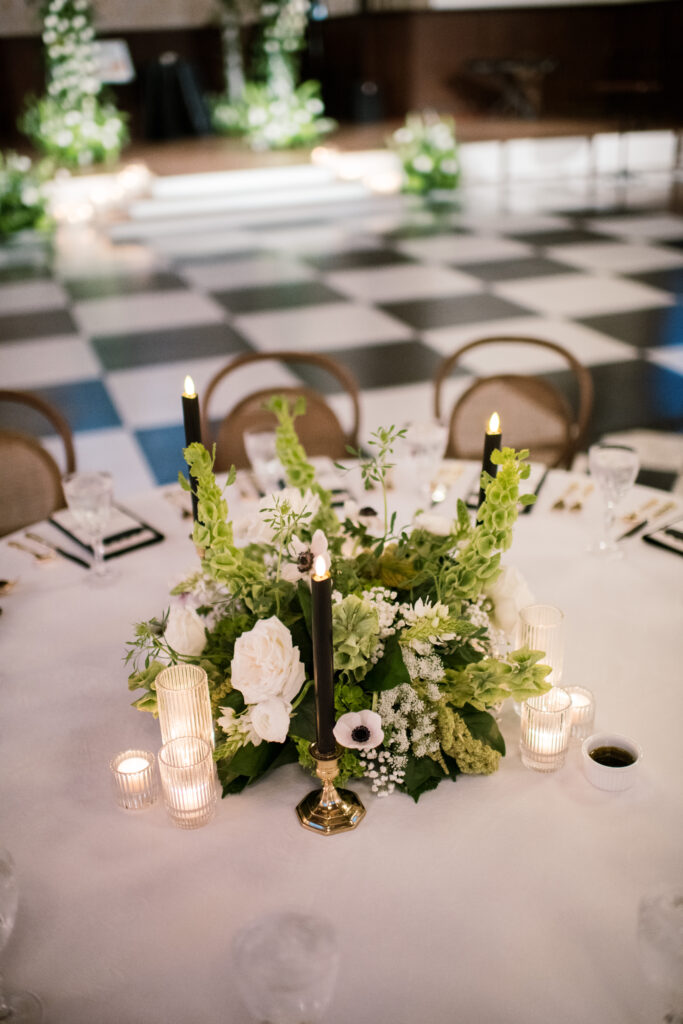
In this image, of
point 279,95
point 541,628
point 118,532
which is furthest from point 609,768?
point 279,95

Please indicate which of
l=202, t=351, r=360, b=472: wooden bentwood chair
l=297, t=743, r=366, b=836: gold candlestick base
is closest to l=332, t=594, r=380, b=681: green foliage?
l=297, t=743, r=366, b=836: gold candlestick base

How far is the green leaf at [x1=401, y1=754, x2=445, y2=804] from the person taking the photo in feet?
4.05

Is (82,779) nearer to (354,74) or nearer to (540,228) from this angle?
(540,228)

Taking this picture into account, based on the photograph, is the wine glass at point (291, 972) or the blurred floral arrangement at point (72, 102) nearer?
the wine glass at point (291, 972)

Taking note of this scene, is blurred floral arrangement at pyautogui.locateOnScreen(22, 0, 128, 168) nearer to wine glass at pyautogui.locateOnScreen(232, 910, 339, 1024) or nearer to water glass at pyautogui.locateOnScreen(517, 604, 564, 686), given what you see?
water glass at pyautogui.locateOnScreen(517, 604, 564, 686)

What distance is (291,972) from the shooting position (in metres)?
0.84

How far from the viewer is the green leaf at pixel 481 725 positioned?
126cm

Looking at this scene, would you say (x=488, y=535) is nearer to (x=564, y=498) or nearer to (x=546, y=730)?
(x=546, y=730)

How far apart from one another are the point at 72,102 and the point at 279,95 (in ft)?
7.05

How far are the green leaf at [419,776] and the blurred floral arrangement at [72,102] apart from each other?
8707 millimetres

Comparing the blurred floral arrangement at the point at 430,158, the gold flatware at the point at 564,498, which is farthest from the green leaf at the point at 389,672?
the blurred floral arrangement at the point at 430,158

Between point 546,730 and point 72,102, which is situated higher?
A: point 72,102

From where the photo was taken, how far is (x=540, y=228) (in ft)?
25.2

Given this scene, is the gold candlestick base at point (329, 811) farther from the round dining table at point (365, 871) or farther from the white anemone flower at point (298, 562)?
the white anemone flower at point (298, 562)
